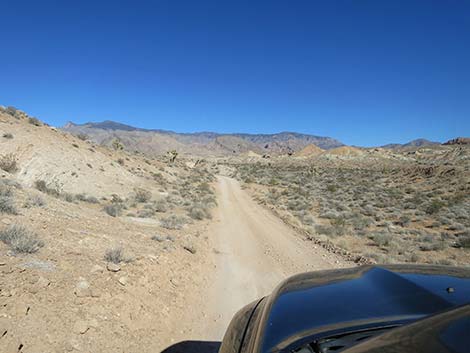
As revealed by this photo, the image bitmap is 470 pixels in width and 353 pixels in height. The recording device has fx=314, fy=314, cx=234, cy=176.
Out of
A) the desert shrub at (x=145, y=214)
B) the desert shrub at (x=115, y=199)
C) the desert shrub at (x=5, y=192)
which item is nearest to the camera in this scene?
the desert shrub at (x=5, y=192)

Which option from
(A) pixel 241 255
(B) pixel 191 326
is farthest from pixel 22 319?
(A) pixel 241 255

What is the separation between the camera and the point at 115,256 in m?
6.45

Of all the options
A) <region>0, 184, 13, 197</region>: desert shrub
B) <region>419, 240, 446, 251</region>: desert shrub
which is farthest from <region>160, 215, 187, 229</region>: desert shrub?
<region>419, 240, 446, 251</region>: desert shrub

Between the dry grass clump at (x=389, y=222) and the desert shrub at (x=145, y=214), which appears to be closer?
the dry grass clump at (x=389, y=222)

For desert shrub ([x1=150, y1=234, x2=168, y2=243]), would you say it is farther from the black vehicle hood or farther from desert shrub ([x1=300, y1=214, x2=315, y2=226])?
desert shrub ([x1=300, y1=214, x2=315, y2=226])

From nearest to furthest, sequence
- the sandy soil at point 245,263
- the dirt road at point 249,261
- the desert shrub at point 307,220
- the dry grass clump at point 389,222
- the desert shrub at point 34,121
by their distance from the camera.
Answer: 1. the sandy soil at point 245,263
2. the dirt road at point 249,261
3. the dry grass clump at point 389,222
4. the desert shrub at point 307,220
5. the desert shrub at point 34,121

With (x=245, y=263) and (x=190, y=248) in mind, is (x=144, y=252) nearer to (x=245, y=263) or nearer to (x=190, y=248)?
(x=190, y=248)

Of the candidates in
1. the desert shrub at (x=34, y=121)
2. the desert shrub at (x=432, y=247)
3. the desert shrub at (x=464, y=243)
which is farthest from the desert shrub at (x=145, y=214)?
the desert shrub at (x=34, y=121)

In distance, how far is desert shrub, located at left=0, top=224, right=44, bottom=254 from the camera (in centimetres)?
563

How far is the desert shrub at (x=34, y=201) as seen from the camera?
8480 mm

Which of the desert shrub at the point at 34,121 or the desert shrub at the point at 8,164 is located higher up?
the desert shrub at the point at 34,121

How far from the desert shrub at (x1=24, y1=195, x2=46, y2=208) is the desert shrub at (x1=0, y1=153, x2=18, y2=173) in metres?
7.53

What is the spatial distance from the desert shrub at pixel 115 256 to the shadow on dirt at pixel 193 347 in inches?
92.9

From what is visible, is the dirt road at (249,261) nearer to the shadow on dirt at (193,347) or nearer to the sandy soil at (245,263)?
the sandy soil at (245,263)
